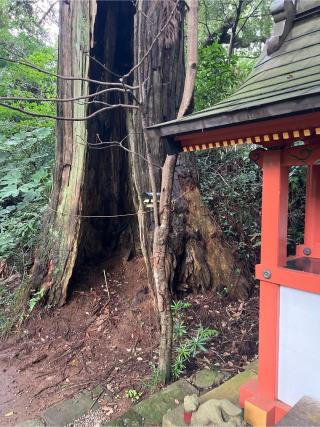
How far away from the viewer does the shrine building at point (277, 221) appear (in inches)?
72.7

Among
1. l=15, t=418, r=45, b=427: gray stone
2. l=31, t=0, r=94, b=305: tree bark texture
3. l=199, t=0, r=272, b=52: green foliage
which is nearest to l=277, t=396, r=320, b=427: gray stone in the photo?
l=15, t=418, r=45, b=427: gray stone

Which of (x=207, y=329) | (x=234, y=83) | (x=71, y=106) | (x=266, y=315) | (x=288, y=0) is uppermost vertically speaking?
(x=234, y=83)

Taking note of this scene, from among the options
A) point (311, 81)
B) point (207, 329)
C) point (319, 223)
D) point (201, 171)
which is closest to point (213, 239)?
point (207, 329)

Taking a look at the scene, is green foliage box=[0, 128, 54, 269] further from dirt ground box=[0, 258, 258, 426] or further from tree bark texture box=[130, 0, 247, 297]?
tree bark texture box=[130, 0, 247, 297]

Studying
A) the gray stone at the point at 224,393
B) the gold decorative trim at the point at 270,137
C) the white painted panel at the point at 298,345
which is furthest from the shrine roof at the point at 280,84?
the gray stone at the point at 224,393

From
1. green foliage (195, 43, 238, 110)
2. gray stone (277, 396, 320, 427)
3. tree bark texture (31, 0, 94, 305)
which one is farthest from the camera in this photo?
green foliage (195, 43, 238, 110)

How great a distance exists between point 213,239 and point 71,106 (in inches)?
90.4

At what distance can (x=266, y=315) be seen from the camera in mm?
2176

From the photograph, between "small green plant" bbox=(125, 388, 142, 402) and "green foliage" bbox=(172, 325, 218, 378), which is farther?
"green foliage" bbox=(172, 325, 218, 378)

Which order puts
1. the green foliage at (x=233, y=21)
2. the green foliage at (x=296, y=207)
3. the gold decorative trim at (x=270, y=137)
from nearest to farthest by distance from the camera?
the gold decorative trim at (x=270, y=137) < the green foliage at (x=296, y=207) < the green foliage at (x=233, y=21)

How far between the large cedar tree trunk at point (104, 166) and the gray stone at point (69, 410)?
141cm

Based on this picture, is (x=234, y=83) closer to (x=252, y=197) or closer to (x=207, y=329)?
(x=252, y=197)

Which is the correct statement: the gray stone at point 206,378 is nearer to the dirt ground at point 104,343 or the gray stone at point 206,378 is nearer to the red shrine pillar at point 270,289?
the dirt ground at point 104,343

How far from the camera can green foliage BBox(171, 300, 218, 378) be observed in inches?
114
